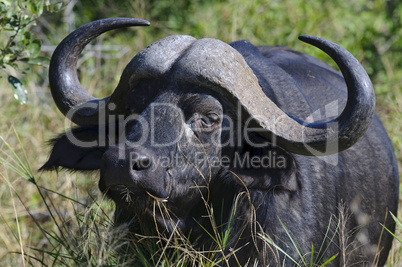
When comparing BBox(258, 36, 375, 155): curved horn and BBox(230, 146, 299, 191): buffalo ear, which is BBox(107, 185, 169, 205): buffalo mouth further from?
BBox(258, 36, 375, 155): curved horn

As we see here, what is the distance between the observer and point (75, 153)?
367 centimetres

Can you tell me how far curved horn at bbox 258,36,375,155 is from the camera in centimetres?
283

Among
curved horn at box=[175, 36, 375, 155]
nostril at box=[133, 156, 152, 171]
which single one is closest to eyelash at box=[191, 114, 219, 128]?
curved horn at box=[175, 36, 375, 155]

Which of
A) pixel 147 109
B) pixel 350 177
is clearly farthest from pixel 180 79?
pixel 350 177

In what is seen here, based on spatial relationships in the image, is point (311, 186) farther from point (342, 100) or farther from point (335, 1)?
point (335, 1)

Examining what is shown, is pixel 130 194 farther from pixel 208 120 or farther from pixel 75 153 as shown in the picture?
pixel 75 153

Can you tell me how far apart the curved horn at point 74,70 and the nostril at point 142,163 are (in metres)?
0.85

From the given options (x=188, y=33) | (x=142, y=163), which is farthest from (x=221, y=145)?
(x=188, y=33)

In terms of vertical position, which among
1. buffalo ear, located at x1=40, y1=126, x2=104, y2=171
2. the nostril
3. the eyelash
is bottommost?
buffalo ear, located at x1=40, y1=126, x2=104, y2=171

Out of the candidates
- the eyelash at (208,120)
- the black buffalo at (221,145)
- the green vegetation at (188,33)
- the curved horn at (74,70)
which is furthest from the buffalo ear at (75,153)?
the green vegetation at (188,33)

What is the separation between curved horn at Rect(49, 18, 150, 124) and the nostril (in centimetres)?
85

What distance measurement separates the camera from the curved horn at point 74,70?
3396 mm

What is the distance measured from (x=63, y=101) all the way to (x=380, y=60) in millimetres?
4548

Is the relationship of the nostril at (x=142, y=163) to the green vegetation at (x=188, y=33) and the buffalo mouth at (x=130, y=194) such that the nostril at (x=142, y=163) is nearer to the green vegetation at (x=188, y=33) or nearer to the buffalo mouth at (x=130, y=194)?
the buffalo mouth at (x=130, y=194)
